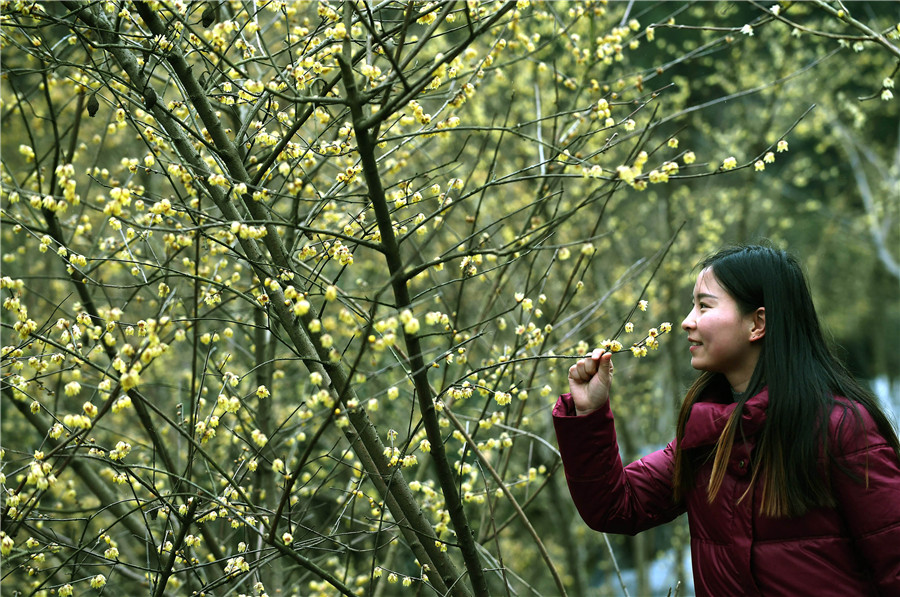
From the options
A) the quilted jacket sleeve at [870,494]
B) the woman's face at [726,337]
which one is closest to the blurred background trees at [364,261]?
the woman's face at [726,337]

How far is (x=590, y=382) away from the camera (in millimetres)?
2182

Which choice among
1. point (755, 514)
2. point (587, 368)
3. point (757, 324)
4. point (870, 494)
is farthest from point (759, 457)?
point (587, 368)

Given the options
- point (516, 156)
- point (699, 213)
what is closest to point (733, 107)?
point (699, 213)

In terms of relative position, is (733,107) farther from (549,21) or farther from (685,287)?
(549,21)

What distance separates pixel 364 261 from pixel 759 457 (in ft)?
16.2

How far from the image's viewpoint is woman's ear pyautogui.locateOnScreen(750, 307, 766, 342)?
2.15 meters

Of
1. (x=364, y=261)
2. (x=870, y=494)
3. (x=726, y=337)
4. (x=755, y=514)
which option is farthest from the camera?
(x=364, y=261)

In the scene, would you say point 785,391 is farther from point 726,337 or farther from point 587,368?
point 587,368

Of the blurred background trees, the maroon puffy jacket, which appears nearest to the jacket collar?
the maroon puffy jacket

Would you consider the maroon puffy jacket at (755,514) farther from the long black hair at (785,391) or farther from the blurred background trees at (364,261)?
the blurred background trees at (364,261)

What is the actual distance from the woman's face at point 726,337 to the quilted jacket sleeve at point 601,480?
301mm

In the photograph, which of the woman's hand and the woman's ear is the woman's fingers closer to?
the woman's hand

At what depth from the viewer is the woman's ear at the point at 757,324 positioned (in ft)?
7.05

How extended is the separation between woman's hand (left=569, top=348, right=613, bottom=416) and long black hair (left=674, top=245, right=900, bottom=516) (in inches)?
10.9
